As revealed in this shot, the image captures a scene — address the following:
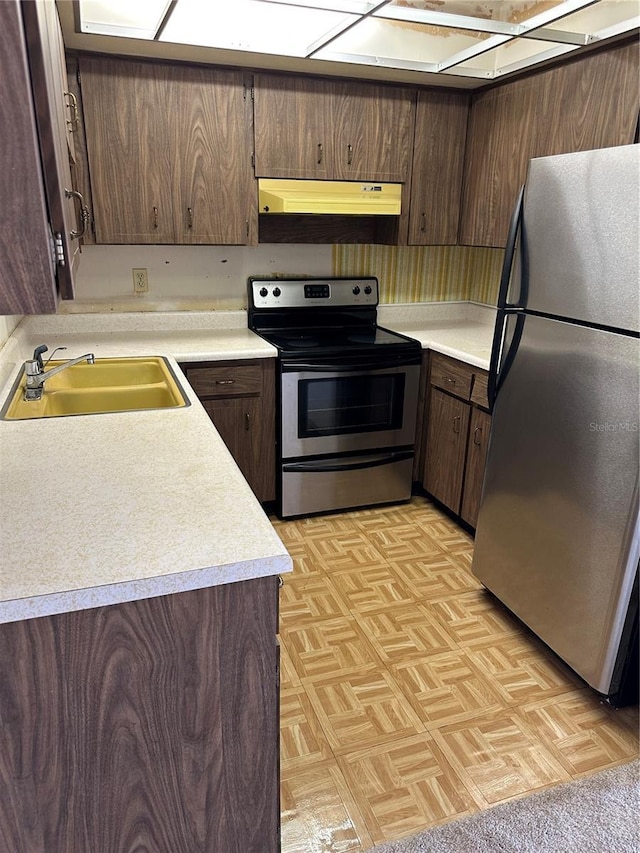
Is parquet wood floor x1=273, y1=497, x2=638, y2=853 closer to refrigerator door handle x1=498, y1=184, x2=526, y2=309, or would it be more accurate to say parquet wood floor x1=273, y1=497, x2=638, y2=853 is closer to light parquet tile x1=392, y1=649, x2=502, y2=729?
light parquet tile x1=392, y1=649, x2=502, y2=729

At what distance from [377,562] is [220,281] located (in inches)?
66.0

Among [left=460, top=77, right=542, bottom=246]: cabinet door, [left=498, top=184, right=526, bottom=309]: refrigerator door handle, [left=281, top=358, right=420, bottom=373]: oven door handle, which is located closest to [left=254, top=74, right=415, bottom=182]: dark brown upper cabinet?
[left=460, top=77, right=542, bottom=246]: cabinet door

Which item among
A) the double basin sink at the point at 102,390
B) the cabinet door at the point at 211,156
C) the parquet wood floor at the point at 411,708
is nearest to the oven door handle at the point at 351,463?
the parquet wood floor at the point at 411,708

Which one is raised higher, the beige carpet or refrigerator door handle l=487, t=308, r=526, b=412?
refrigerator door handle l=487, t=308, r=526, b=412

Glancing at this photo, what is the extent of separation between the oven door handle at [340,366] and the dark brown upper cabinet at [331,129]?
2.96ft

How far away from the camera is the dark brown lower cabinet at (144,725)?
1025 mm

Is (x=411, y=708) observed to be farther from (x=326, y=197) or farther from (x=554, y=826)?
(x=326, y=197)

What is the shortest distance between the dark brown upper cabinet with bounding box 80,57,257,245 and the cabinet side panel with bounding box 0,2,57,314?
76.6 inches

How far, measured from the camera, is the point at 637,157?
5.23 feet

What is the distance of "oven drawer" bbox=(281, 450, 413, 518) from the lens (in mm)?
3035

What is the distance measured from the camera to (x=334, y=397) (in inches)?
117

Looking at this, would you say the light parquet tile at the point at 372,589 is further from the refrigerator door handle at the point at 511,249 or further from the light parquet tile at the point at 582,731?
the refrigerator door handle at the point at 511,249

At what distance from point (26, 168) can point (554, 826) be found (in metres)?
1.86

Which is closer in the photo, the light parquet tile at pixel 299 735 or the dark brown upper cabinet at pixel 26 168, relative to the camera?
the dark brown upper cabinet at pixel 26 168
